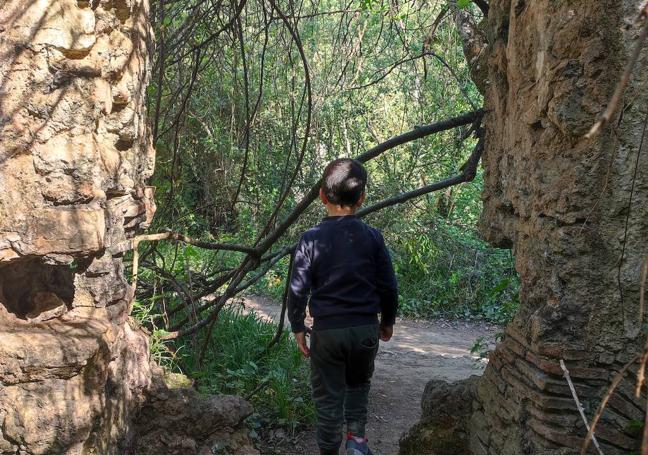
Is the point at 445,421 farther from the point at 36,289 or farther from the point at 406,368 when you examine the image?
the point at 406,368

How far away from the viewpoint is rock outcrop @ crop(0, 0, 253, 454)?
7.54 ft

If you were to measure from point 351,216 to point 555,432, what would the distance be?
1.48 m

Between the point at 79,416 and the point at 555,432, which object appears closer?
the point at 79,416

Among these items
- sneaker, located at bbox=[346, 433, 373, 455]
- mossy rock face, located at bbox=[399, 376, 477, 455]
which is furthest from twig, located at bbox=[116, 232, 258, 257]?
mossy rock face, located at bbox=[399, 376, 477, 455]

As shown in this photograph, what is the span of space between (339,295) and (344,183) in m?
→ 0.60

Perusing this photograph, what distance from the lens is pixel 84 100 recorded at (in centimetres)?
249

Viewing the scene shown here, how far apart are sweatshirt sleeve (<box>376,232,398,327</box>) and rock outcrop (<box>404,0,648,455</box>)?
2.13 ft

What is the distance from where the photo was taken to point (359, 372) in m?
3.52

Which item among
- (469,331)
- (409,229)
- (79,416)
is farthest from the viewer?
(409,229)

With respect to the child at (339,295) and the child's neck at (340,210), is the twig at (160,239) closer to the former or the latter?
the child at (339,295)

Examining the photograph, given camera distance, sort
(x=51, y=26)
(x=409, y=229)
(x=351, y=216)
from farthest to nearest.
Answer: (x=409, y=229) < (x=351, y=216) < (x=51, y=26)

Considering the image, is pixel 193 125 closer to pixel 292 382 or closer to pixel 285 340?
pixel 285 340

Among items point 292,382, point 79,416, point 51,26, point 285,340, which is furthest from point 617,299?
point 285,340

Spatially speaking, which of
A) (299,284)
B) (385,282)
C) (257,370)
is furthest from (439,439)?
(257,370)
